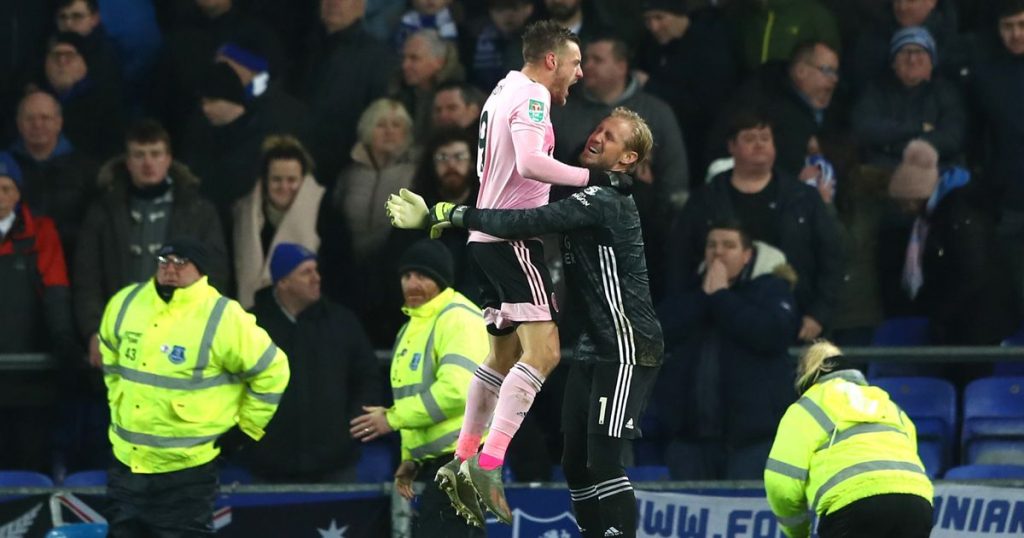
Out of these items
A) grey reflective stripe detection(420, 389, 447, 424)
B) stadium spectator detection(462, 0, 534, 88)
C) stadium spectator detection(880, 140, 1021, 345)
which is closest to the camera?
grey reflective stripe detection(420, 389, 447, 424)

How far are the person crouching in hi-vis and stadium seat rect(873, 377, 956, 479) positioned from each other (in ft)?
9.07

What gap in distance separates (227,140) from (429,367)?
305 cm

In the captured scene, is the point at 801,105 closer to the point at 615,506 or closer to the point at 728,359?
the point at 728,359

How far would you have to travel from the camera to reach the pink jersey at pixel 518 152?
931 cm

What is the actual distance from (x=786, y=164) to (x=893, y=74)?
1.00 meters

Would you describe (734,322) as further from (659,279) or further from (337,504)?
(337,504)

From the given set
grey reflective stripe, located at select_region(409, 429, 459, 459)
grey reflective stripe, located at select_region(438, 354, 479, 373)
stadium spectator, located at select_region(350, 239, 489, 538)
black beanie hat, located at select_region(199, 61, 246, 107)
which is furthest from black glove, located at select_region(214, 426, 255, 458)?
black beanie hat, located at select_region(199, 61, 246, 107)

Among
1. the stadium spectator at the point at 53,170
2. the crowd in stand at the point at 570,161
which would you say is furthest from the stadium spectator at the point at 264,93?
the stadium spectator at the point at 53,170

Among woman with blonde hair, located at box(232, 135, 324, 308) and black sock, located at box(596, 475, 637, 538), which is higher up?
woman with blonde hair, located at box(232, 135, 324, 308)

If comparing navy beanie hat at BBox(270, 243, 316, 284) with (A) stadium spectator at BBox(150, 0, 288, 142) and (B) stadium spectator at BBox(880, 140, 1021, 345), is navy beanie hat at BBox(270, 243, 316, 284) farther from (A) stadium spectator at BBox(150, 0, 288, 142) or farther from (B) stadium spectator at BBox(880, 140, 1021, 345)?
(B) stadium spectator at BBox(880, 140, 1021, 345)

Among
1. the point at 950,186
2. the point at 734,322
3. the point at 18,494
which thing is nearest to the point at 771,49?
the point at 950,186

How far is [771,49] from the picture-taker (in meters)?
14.5

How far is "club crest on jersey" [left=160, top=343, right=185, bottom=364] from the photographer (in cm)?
1148

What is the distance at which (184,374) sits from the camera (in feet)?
37.8
